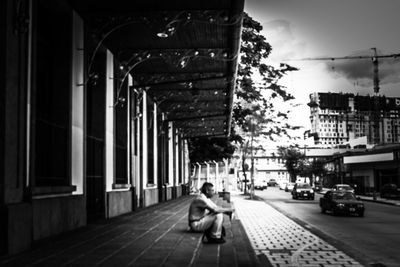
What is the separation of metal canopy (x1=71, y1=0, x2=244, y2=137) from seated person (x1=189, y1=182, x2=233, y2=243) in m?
4.49

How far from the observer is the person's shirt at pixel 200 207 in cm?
1072

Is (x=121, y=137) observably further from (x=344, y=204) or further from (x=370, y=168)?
(x=370, y=168)

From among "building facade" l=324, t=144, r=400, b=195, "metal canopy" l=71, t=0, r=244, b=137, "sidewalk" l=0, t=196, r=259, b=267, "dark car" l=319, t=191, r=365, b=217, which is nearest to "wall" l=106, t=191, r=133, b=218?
"sidewalk" l=0, t=196, r=259, b=267

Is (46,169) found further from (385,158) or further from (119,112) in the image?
(385,158)

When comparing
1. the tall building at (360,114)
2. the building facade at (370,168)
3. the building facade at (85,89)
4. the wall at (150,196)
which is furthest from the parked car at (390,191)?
the tall building at (360,114)

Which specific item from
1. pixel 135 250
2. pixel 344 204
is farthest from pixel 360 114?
pixel 135 250

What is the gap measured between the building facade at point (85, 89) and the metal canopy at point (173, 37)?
4cm

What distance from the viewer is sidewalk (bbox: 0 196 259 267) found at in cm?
795

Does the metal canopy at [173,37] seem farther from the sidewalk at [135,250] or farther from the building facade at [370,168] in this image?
the building facade at [370,168]

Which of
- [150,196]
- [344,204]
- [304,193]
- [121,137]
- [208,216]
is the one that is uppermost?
[121,137]

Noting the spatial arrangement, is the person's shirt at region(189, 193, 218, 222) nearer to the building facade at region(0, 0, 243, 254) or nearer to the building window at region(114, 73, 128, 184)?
the building facade at region(0, 0, 243, 254)

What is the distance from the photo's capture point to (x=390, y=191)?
43000 mm

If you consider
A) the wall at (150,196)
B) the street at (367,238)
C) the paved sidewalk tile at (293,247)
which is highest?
the wall at (150,196)

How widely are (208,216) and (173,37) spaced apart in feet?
21.2
